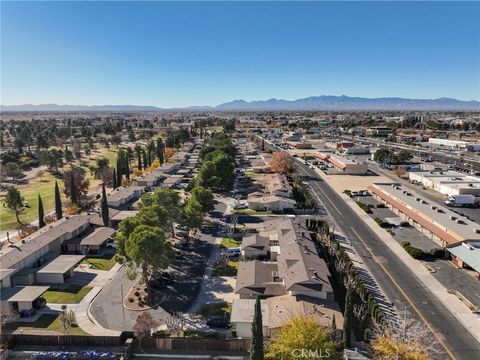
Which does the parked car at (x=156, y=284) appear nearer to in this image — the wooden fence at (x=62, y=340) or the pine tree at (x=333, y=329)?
the wooden fence at (x=62, y=340)

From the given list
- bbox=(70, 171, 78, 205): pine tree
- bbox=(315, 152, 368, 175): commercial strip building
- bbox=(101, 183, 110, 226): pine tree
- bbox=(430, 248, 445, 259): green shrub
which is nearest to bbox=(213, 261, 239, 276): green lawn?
bbox=(101, 183, 110, 226): pine tree

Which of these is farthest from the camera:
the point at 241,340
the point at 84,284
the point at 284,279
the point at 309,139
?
the point at 309,139

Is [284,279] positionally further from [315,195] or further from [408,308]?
[315,195]

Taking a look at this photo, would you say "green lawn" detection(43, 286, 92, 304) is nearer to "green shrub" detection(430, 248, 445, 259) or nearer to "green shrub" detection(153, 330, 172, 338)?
"green shrub" detection(153, 330, 172, 338)

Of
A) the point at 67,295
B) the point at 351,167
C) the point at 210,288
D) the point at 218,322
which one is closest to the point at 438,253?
the point at 210,288

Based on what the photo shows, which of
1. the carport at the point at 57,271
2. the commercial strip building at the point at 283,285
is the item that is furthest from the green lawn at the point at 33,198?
the commercial strip building at the point at 283,285

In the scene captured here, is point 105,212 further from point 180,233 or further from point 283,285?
point 283,285

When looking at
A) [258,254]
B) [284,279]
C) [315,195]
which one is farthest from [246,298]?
[315,195]
